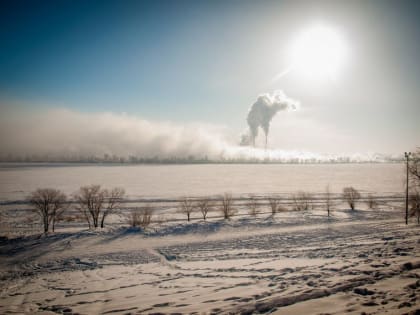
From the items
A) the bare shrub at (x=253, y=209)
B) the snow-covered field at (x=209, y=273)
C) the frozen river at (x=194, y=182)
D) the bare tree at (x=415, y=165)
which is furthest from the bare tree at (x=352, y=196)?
the frozen river at (x=194, y=182)

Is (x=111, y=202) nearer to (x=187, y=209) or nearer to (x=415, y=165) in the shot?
(x=187, y=209)

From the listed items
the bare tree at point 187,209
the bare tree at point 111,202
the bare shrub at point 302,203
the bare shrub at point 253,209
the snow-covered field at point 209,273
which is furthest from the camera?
the bare shrub at point 302,203

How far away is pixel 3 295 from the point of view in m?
9.59

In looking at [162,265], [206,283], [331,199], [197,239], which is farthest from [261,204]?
[206,283]

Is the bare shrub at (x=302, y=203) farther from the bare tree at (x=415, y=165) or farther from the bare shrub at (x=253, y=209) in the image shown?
the bare tree at (x=415, y=165)

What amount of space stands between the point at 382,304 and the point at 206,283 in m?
5.71

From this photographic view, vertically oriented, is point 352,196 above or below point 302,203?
above

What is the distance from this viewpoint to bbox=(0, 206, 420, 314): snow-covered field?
22.3 feet

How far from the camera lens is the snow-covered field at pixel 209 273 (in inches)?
268

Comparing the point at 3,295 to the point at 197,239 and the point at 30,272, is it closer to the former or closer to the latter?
the point at 30,272

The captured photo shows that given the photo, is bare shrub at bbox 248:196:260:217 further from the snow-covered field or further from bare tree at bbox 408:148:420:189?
bare tree at bbox 408:148:420:189

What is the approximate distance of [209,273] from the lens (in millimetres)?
10195

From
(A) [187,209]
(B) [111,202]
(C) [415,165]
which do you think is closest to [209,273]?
(A) [187,209]

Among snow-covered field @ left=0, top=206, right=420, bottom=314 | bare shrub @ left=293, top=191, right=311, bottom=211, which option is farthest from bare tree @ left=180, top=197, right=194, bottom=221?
bare shrub @ left=293, top=191, right=311, bottom=211
